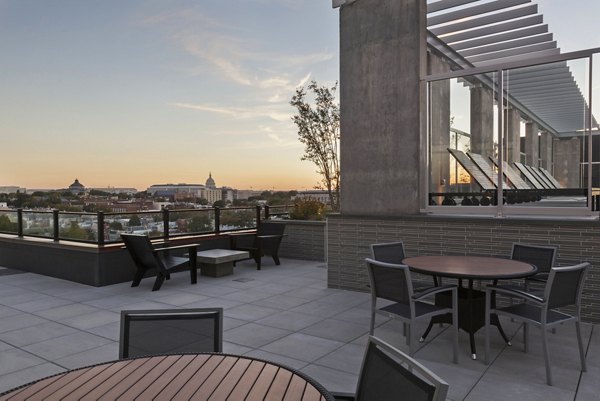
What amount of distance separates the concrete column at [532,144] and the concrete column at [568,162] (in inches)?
17.0

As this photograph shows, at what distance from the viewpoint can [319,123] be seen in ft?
43.0

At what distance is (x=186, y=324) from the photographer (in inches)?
82.0

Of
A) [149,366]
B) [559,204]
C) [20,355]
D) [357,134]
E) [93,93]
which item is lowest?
[20,355]

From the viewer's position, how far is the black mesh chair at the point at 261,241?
8.73 metres

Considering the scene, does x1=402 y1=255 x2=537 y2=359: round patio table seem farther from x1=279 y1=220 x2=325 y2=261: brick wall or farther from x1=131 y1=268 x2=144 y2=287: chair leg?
x1=279 y1=220 x2=325 y2=261: brick wall

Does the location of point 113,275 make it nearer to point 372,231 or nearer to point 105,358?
point 105,358

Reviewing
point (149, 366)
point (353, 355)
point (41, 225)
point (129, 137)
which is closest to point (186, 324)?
point (149, 366)

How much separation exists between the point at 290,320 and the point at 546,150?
16.0 feet

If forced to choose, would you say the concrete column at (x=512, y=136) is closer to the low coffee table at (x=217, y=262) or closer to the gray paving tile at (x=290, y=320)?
the gray paving tile at (x=290, y=320)

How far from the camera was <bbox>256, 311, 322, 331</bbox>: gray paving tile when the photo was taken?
4828mm

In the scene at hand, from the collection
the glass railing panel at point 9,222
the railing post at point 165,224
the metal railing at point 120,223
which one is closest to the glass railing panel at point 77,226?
the metal railing at point 120,223

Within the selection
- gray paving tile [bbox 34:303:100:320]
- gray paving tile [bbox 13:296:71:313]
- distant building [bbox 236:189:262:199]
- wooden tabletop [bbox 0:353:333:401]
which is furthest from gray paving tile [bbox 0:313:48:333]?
distant building [bbox 236:189:262:199]

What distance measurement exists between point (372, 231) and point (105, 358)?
4064 millimetres

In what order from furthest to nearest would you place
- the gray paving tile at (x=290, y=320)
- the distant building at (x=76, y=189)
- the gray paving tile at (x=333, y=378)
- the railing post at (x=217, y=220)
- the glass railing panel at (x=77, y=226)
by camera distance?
the railing post at (x=217, y=220) → the distant building at (x=76, y=189) → the glass railing panel at (x=77, y=226) → the gray paving tile at (x=290, y=320) → the gray paving tile at (x=333, y=378)
